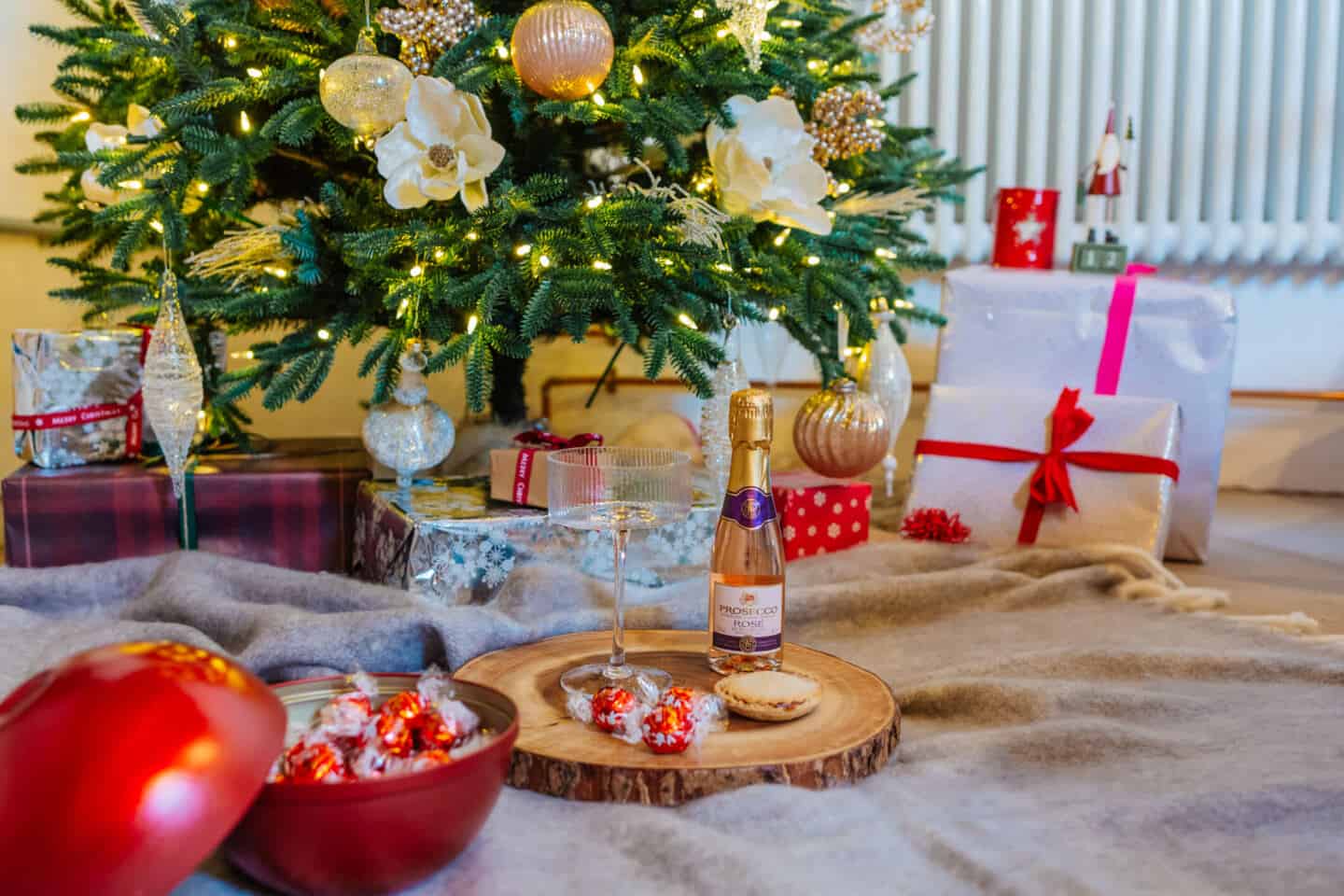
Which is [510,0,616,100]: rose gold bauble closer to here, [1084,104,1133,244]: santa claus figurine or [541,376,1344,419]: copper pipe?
[1084,104,1133,244]: santa claus figurine

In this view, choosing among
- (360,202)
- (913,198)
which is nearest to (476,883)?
(360,202)

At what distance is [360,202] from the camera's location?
4.15ft

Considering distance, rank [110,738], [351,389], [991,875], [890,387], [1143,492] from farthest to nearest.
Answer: [351,389] < [890,387] < [1143,492] < [991,875] < [110,738]

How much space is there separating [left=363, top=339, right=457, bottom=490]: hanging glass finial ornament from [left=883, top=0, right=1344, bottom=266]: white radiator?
3.82 ft

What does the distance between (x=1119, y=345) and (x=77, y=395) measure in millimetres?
1300

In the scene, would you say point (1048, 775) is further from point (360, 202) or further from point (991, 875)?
point (360, 202)

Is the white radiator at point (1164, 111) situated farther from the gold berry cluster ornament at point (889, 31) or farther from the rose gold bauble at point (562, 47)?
the rose gold bauble at point (562, 47)

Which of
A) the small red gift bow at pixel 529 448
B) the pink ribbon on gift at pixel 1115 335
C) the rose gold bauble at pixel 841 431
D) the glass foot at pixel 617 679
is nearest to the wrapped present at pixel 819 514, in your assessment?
the rose gold bauble at pixel 841 431

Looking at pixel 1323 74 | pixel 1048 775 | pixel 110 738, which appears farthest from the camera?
pixel 1323 74

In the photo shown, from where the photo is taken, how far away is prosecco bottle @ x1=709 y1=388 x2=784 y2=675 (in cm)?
87

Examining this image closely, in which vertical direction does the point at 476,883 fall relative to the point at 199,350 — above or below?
below

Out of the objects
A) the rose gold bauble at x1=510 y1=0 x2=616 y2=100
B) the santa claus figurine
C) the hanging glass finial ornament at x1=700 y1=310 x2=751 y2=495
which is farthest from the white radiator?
the rose gold bauble at x1=510 y1=0 x2=616 y2=100

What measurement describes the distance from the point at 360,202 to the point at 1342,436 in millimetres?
1748

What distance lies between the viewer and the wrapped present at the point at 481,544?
1142 mm
